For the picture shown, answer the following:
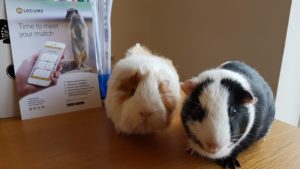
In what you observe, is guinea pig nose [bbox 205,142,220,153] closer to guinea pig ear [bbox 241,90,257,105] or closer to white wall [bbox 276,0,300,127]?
guinea pig ear [bbox 241,90,257,105]

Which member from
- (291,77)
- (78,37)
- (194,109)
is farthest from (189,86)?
(291,77)

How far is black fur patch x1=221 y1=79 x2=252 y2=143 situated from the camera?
498mm

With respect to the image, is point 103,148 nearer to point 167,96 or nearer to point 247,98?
point 167,96

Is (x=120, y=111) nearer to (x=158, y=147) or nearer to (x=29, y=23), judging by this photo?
(x=158, y=147)

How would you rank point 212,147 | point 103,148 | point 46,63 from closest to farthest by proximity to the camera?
1. point 212,147
2. point 103,148
3. point 46,63

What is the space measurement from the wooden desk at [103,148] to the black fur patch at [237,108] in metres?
0.08

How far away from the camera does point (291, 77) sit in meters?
1.04

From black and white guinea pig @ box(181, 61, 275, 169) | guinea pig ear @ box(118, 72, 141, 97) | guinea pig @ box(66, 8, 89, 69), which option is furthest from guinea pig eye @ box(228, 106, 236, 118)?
guinea pig @ box(66, 8, 89, 69)

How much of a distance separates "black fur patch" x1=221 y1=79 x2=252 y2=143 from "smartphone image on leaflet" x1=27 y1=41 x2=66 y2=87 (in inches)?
16.4

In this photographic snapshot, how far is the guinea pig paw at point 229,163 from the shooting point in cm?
54

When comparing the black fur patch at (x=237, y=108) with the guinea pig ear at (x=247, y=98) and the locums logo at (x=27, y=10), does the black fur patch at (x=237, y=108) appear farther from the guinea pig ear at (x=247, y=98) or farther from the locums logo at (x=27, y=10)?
the locums logo at (x=27, y=10)

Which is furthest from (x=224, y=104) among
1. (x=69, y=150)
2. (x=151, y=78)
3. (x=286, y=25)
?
(x=286, y=25)

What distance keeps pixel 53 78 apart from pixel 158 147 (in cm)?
31

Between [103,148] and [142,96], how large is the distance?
0.14 meters
